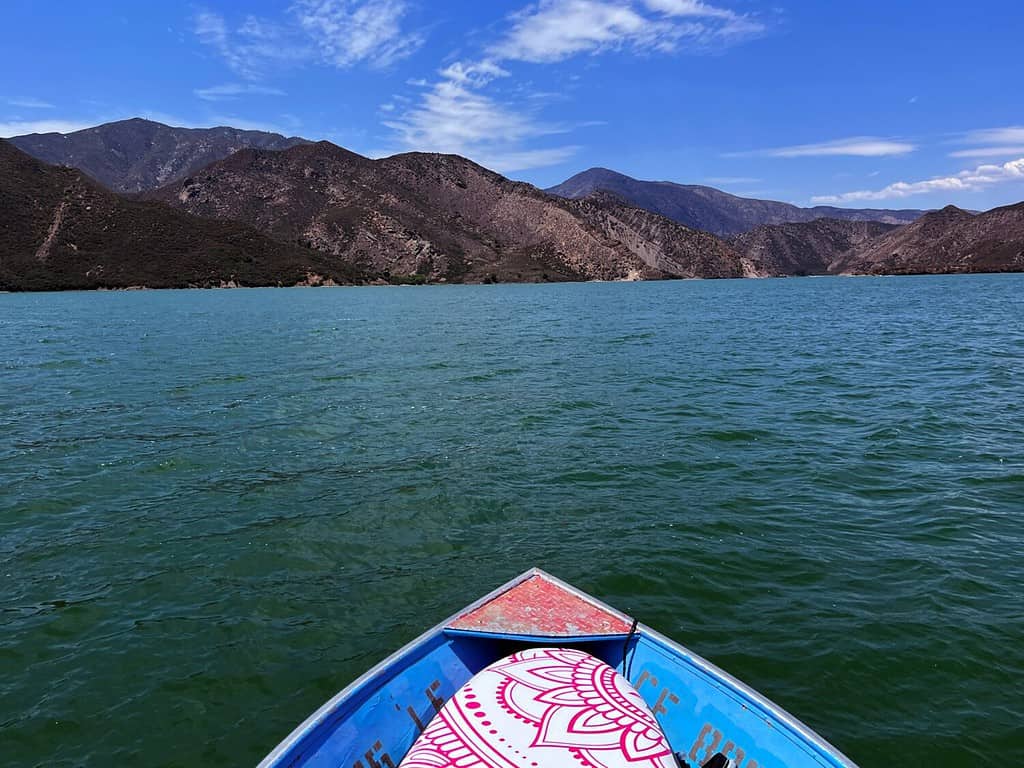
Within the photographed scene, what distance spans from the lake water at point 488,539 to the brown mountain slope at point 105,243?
446 ft

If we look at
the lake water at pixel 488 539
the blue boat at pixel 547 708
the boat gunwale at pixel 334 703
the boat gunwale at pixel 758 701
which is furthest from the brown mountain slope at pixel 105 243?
the boat gunwale at pixel 758 701

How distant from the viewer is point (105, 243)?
14312 centimetres

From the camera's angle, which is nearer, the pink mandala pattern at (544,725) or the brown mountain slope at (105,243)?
the pink mandala pattern at (544,725)

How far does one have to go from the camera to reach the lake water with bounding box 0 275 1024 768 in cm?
671

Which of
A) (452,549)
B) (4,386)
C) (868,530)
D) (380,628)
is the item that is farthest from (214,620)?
(4,386)

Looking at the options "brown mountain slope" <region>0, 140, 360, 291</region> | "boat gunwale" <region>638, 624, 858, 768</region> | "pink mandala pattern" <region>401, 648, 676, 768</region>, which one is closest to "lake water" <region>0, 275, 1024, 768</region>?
"boat gunwale" <region>638, 624, 858, 768</region>

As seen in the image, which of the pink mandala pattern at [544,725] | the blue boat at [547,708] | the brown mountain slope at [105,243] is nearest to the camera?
the pink mandala pattern at [544,725]

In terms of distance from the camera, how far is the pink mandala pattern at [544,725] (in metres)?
4.13

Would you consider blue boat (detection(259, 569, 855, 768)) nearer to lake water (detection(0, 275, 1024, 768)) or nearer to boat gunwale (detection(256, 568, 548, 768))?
boat gunwale (detection(256, 568, 548, 768))

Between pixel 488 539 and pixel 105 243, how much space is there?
172 m

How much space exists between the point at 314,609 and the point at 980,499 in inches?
516

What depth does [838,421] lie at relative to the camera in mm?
17641

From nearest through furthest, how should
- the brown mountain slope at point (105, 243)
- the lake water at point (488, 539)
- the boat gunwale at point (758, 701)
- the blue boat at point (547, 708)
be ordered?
the blue boat at point (547, 708) < the boat gunwale at point (758, 701) < the lake water at point (488, 539) < the brown mountain slope at point (105, 243)

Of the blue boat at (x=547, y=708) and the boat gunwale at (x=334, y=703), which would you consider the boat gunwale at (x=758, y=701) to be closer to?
the blue boat at (x=547, y=708)
